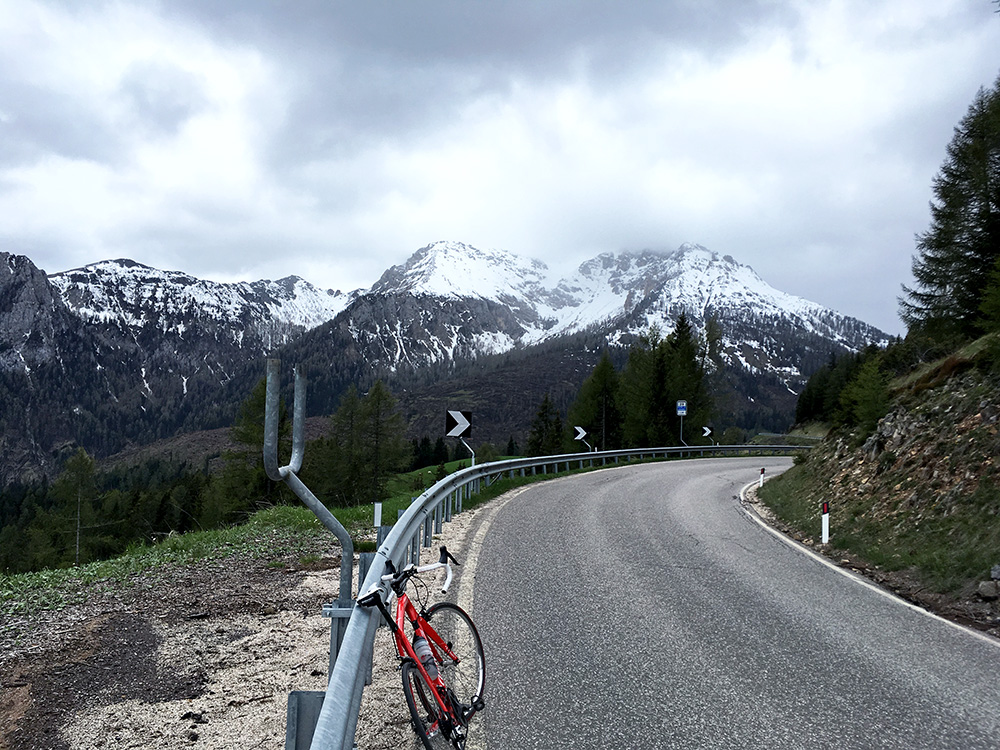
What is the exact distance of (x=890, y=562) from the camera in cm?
873

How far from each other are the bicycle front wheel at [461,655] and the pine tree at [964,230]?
18.3 meters

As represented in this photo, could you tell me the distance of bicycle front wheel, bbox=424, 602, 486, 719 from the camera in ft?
13.9

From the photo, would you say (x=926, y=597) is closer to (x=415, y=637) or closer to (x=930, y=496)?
(x=930, y=496)

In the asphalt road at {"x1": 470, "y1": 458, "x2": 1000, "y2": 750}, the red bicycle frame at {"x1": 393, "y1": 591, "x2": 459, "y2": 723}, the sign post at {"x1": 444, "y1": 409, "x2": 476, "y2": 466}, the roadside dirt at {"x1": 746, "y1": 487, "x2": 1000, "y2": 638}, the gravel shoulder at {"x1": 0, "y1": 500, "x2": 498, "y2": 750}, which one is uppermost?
the sign post at {"x1": 444, "y1": 409, "x2": 476, "y2": 466}

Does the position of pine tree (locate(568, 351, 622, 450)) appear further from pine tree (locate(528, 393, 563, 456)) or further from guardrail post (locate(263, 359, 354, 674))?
guardrail post (locate(263, 359, 354, 674))

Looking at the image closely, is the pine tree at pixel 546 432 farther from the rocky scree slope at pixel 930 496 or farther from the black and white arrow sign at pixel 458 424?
the rocky scree slope at pixel 930 496

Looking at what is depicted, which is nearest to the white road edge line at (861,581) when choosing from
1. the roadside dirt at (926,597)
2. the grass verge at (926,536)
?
the roadside dirt at (926,597)

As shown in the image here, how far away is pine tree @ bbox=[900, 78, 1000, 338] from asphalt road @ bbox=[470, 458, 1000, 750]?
1399cm

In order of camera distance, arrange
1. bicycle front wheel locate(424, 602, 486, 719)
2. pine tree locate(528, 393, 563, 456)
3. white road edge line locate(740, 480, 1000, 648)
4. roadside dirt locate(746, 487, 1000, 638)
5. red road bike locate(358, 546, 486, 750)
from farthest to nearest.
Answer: pine tree locate(528, 393, 563, 456) → roadside dirt locate(746, 487, 1000, 638) → white road edge line locate(740, 480, 1000, 648) → bicycle front wheel locate(424, 602, 486, 719) → red road bike locate(358, 546, 486, 750)

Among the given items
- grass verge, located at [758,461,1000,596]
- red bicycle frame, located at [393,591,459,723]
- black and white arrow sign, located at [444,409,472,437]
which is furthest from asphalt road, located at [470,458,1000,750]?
black and white arrow sign, located at [444,409,472,437]

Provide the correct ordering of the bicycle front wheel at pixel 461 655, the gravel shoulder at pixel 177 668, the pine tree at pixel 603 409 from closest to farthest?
the gravel shoulder at pixel 177 668
the bicycle front wheel at pixel 461 655
the pine tree at pixel 603 409

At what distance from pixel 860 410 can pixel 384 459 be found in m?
38.2

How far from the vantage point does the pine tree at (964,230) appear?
61.2 feet

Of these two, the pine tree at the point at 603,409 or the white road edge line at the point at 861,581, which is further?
the pine tree at the point at 603,409
